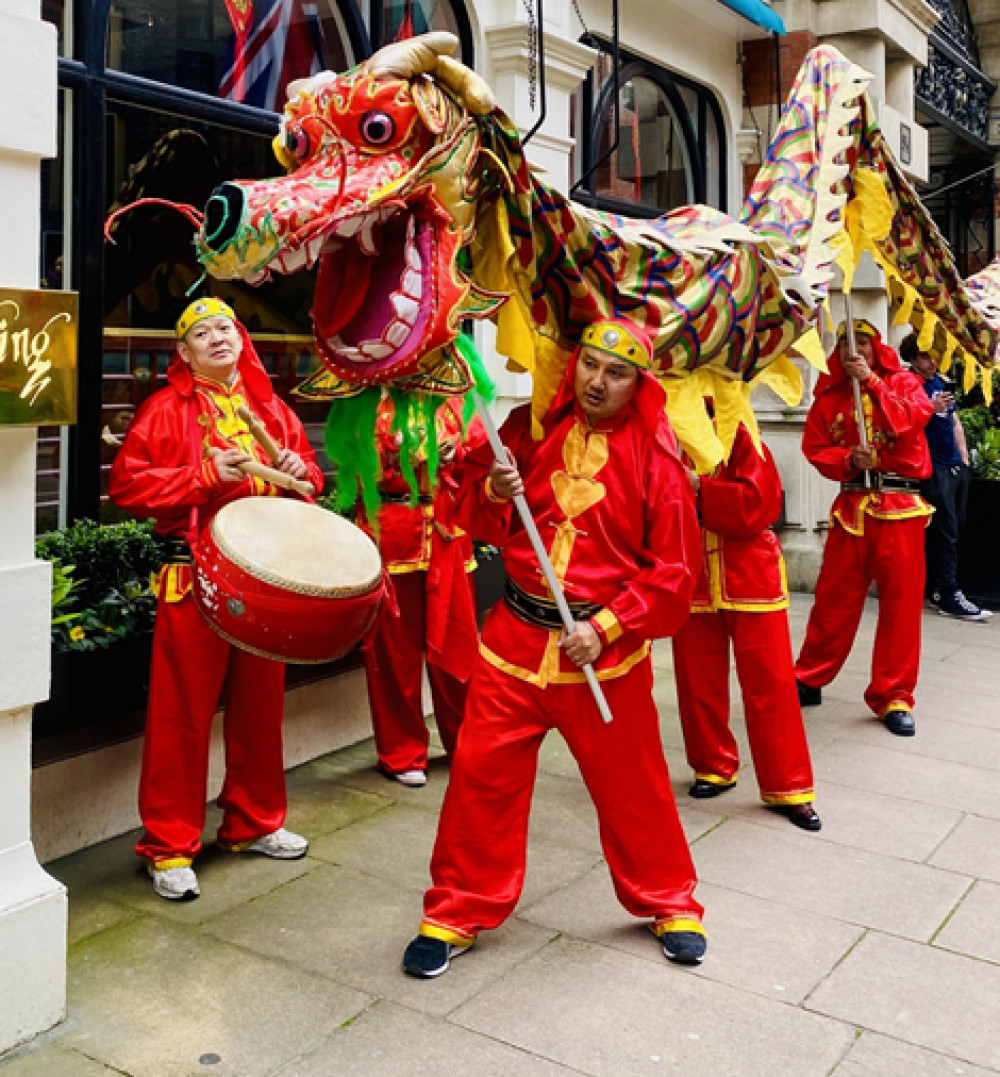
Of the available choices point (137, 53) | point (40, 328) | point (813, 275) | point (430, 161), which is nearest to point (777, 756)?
point (813, 275)

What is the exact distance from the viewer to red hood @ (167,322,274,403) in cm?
454

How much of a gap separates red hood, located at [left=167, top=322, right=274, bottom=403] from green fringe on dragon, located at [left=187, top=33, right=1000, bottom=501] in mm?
500

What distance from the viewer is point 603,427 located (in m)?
3.92

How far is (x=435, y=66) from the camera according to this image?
3.38 metres

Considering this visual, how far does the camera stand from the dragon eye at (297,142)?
3381 millimetres

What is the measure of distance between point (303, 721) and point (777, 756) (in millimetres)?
2091

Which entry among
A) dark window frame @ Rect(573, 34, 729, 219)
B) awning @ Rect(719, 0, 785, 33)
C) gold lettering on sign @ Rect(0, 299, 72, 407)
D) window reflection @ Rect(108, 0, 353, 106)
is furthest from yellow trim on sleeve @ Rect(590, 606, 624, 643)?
awning @ Rect(719, 0, 785, 33)

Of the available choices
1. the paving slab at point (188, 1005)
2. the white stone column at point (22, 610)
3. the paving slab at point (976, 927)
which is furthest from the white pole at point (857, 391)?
the white stone column at point (22, 610)

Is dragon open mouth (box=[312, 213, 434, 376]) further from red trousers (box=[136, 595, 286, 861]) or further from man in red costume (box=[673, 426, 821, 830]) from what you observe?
man in red costume (box=[673, 426, 821, 830])

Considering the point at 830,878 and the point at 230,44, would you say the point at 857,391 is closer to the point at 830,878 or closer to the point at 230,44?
the point at 830,878

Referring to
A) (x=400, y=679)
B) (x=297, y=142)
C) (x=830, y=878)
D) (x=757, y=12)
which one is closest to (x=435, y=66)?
(x=297, y=142)

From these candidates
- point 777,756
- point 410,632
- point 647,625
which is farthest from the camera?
point 410,632

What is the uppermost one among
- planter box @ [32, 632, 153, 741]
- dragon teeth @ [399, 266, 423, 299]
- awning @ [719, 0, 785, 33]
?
awning @ [719, 0, 785, 33]

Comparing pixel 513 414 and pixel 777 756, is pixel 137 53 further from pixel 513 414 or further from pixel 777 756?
pixel 777 756
